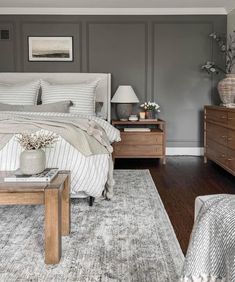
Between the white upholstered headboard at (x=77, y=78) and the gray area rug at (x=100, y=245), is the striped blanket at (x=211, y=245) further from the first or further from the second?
the white upholstered headboard at (x=77, y=78)

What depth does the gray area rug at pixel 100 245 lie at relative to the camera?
5.80ft

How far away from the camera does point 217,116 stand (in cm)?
439

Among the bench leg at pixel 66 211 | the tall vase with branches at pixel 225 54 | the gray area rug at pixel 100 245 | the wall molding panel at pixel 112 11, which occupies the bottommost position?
the gray area rug at pixel 100 245

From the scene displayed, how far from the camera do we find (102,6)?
17.3 ft

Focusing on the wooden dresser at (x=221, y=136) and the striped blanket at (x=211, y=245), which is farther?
the wooden dresser at (x=221, y=136)

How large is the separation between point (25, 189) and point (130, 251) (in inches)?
28.5

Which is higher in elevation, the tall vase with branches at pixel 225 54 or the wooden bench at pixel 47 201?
the tall vase with branches at pixel 225 54

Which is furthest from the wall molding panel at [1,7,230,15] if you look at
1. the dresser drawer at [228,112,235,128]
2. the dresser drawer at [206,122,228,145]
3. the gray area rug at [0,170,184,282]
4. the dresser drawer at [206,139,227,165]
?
the gray area rug at [0,170,184,282]

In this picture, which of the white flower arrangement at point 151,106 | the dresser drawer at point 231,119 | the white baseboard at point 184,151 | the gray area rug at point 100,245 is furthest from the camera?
the white baseboard at point 184,151

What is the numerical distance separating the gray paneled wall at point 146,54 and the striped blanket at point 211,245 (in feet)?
15.2

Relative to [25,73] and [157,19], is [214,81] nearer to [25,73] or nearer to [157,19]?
[157,19]

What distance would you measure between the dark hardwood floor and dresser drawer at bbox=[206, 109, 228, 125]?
67 centimetres

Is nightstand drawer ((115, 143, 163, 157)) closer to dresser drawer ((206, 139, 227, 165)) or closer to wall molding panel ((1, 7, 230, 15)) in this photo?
dresser drawer ((206, 139, 227, 165))

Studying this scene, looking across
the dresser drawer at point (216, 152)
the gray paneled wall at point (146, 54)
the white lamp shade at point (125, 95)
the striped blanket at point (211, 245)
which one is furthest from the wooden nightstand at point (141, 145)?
the striped blanket at point (211, 245)
